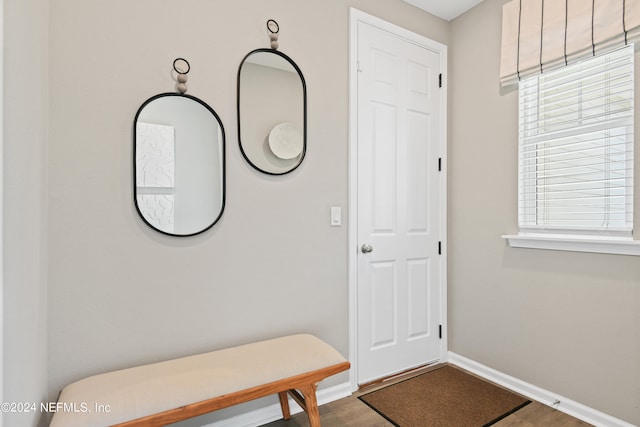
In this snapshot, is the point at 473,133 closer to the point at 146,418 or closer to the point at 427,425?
the point at 427,425

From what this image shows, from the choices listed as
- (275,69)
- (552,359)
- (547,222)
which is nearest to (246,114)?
(275,69)

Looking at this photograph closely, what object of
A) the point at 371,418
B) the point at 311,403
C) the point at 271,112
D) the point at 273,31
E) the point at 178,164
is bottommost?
the point at 371,418

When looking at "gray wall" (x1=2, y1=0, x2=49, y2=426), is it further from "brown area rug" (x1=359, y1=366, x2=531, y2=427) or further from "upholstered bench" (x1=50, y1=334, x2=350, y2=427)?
"brown area rug" (x1=359, y1=366, x2=531, y2=427)

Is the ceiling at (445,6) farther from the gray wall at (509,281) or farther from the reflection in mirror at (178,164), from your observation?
the reflection in mirror at (178,164)

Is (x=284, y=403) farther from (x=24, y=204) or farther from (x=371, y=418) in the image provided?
(x=24, y=204)

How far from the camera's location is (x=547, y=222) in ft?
6.97

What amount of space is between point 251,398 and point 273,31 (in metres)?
1.82

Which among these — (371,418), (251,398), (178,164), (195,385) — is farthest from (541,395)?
(178,164)

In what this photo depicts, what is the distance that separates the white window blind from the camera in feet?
5.93

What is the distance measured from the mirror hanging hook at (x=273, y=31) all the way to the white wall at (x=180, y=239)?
4 cm

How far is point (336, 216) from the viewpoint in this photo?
214 centimetres

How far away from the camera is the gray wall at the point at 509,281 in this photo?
1.82 m

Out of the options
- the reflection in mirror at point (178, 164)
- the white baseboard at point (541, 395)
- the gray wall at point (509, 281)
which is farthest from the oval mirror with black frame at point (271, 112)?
the white baseboard at point (541, 395)

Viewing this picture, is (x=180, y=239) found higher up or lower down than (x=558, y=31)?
lower down
